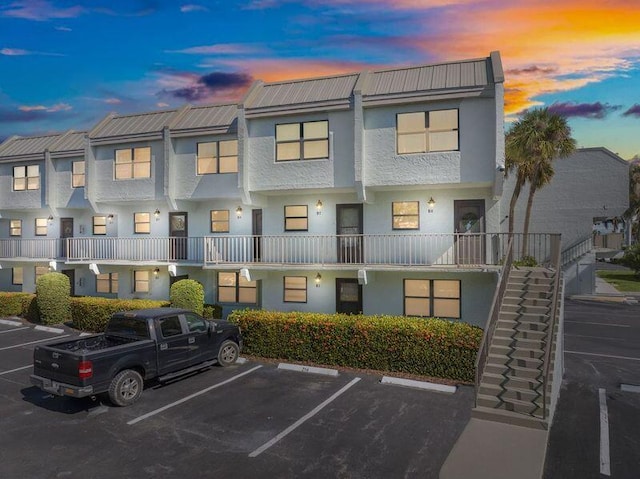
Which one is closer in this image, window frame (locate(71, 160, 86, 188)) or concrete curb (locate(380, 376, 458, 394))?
concrete curb (locate(380, 376, 458, 394))

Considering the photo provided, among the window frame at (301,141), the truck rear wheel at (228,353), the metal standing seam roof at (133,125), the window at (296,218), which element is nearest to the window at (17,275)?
the metal standing seam roof at (133,125)

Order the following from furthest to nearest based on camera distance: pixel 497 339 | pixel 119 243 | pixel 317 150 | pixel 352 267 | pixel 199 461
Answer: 1. pixel 119 243
2. pixel 317 150
3. pixel 352 267
4. pixel 497 339
5. pixel 199 461

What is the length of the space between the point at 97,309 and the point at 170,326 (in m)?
8.93

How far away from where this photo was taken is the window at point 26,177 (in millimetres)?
24156

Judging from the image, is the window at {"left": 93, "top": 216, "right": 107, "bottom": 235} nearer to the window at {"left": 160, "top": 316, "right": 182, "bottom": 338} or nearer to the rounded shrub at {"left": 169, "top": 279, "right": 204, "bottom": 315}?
the rounded shrub at {"left": 169, "top": 279, "right": 204, "bottom": 315}

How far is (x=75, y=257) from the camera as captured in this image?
21.5 meters

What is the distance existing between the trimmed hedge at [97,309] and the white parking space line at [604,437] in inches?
614

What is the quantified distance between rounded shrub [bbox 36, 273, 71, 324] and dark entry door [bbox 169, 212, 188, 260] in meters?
5.80

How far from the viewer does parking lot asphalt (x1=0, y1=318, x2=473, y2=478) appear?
7.49m

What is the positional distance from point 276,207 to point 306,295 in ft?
13.5

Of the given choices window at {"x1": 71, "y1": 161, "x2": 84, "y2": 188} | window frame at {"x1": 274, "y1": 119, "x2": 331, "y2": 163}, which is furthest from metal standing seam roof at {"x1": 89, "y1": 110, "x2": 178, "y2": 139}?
window frame at {"x1": 274, "y1": 119, "x2": 331, "y2": 163}

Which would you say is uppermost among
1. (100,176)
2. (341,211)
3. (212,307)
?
(100,176)

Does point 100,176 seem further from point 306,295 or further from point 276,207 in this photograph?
point 306,295

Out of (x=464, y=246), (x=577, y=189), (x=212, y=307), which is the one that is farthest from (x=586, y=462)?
(x=577, y=189)
